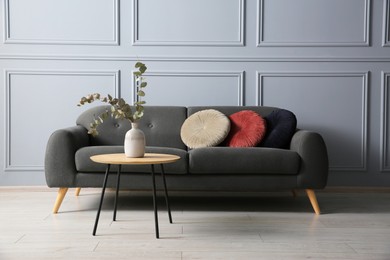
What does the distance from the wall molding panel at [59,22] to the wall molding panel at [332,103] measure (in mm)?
1345

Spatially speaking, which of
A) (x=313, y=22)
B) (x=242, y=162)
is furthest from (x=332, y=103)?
(x=242, y=162)

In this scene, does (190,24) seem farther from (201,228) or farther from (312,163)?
(201,228)

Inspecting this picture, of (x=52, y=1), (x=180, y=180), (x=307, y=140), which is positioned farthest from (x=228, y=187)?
(x=52, y=1)

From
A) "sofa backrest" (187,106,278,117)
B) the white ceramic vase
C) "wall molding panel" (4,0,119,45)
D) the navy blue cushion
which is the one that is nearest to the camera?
the white ceramic vase

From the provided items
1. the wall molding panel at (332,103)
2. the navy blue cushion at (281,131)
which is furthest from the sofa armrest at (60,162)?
the wall molding panel at (332,103)

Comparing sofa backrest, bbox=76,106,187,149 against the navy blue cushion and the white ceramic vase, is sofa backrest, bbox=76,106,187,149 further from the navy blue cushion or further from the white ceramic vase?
the white ceramic vase

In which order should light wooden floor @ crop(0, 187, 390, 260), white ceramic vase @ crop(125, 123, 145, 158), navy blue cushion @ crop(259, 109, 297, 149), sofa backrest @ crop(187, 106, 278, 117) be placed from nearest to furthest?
light wooden floor @ crop(0, 187, 390, 260) < white ceramic vase @ crop(125, 123, 145, 158) < navy blue cushion @ crop(259, 109, 297, 149) < sofa backrest @ crop(187, 106, 278, 117)

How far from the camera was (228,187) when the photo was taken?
3252 mm

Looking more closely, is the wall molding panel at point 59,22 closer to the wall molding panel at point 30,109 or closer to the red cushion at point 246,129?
the wall molding panel at point 30,109

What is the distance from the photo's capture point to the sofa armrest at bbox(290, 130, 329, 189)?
10.6 feet

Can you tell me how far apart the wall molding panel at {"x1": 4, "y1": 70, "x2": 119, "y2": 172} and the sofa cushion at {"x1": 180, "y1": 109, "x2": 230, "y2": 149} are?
78 centimetres

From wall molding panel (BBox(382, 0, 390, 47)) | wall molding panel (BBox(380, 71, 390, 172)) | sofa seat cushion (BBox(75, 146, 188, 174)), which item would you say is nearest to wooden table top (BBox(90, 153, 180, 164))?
sofa seat cushion (BBox(75, 146, 188, 174))

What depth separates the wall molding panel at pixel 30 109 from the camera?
411cm

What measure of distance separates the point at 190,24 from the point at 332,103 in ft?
4.43
